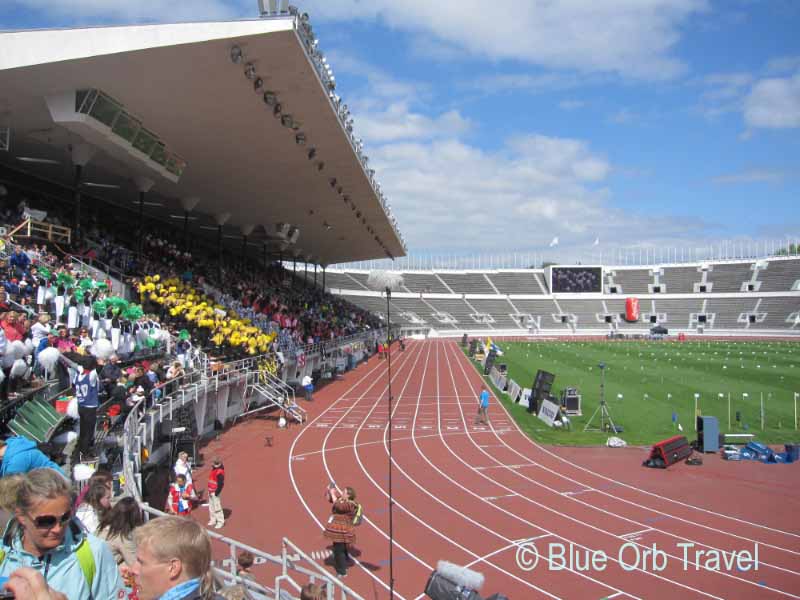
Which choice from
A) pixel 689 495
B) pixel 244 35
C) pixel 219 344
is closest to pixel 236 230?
pixel 219 344

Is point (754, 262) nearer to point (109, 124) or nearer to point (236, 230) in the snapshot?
point (236, 230)

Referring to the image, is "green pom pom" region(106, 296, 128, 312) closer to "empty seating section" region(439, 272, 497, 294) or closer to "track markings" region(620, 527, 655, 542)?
"track markings" region(620, 527, 655, 542)

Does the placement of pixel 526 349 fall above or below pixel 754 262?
below

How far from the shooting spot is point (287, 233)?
35750 mm

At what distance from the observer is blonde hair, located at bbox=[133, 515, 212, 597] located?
2.21 meters

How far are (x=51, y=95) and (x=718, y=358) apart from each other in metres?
40.4

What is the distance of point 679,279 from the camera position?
254ft

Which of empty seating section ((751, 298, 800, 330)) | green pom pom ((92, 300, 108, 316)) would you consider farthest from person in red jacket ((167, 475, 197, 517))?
empty seating section ((751, 298, 800, 330))

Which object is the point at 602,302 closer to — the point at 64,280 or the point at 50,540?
the point at 64,280

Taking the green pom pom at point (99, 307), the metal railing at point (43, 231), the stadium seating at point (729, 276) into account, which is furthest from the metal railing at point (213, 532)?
the stadium seating at point (729, 276)

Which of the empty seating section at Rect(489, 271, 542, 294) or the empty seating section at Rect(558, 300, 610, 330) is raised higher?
the empty seating section at Rect(489, 271, 542, 294)

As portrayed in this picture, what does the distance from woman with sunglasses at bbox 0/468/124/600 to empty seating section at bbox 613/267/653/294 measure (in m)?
79.9

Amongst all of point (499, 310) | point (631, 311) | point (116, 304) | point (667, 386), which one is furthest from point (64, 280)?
point (631, 311)

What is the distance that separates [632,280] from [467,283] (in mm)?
20928
